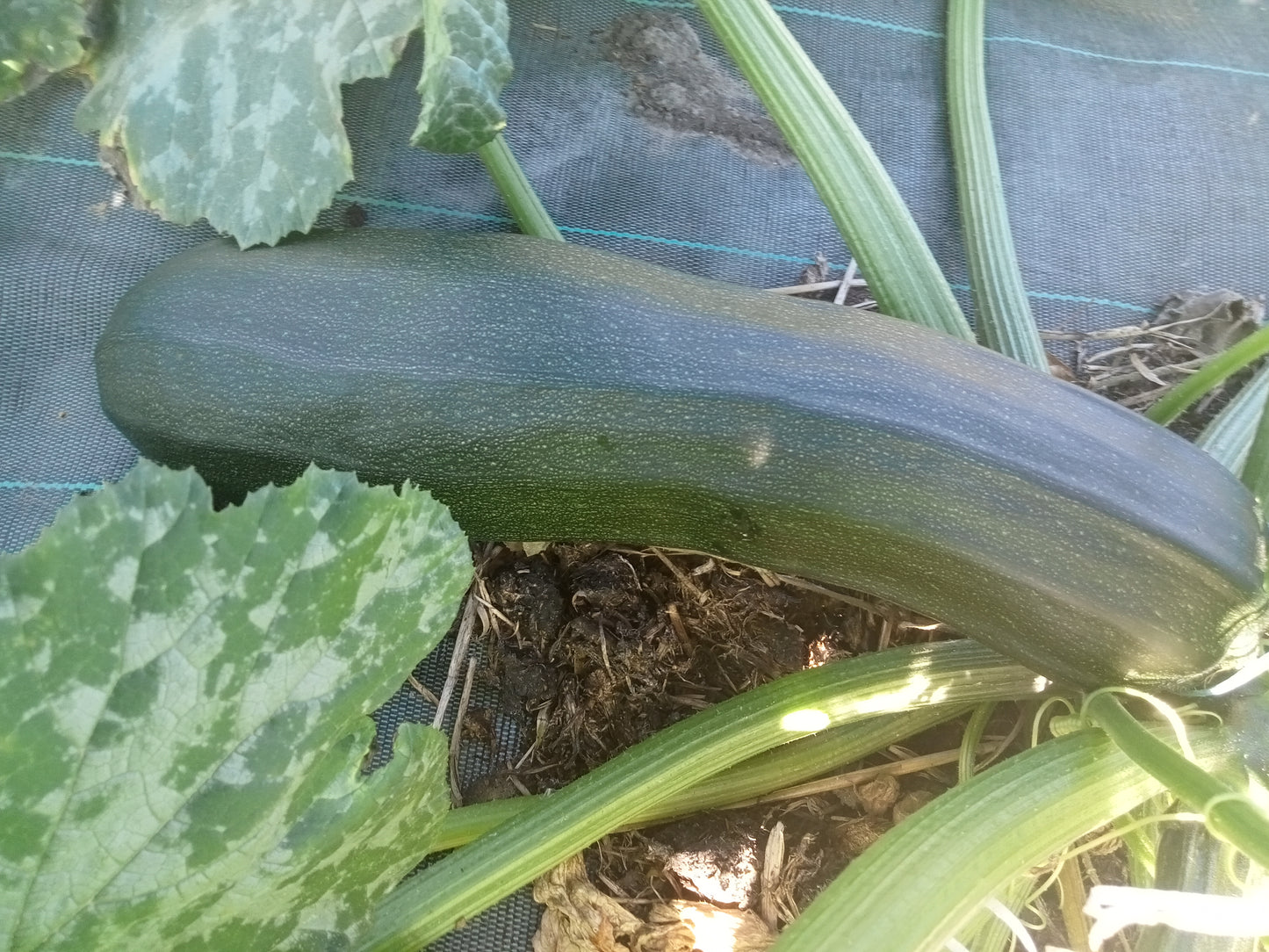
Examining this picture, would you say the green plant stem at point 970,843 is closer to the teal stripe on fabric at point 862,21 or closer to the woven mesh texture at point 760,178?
the woven mesh texture at point 760,178

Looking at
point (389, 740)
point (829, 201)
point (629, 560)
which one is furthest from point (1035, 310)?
point (389, 740)

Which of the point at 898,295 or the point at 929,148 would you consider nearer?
the point at 898,295

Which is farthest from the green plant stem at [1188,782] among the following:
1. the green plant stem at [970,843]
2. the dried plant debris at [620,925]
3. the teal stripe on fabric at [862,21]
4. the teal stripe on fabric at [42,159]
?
the teal stripe on fabric at [42,159]

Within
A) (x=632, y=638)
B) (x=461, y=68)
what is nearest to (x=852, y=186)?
(x=461, y=68)

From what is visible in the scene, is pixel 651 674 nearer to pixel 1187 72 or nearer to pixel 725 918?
pixel 725 918

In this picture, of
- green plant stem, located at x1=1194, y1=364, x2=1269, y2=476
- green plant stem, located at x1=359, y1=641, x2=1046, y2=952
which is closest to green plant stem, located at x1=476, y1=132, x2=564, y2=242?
green plant stem, located at x1=359, y1=641, x2=1046, y2=952
